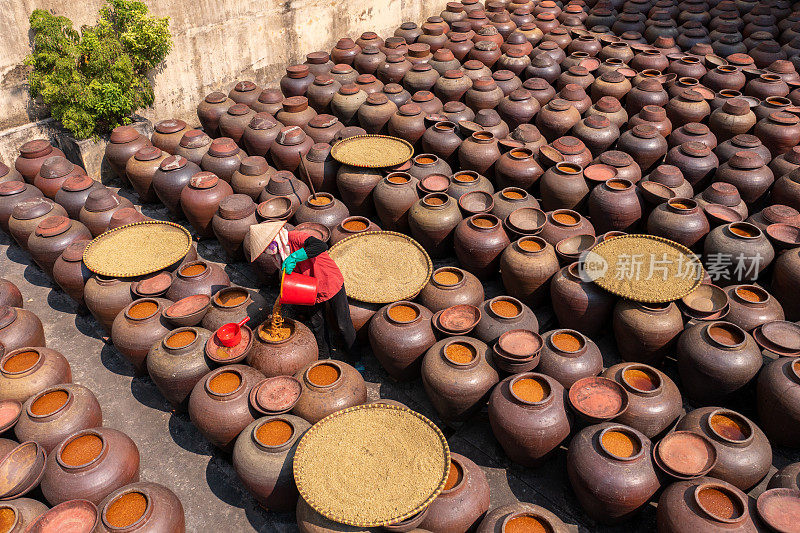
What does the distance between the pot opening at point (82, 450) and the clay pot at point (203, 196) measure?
4213mm

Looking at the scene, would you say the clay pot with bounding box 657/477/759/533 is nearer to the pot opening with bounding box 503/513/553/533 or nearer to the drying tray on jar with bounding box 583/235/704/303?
the pot opening with bounding box 503/513/553/533

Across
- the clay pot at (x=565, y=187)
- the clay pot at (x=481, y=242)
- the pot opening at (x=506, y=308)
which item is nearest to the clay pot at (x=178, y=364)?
the pot opening at (x=506, y=308)

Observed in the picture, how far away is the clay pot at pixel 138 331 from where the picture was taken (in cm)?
619

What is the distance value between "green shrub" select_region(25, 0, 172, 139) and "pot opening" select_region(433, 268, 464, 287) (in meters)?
7.37

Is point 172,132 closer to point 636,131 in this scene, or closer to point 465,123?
point 465,123

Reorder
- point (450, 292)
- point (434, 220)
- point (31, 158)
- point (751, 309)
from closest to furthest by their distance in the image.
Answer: point (751, 309)
point (450, 292)
point (434, 220)
point (31, 158)

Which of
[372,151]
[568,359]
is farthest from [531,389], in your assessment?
[372,151]

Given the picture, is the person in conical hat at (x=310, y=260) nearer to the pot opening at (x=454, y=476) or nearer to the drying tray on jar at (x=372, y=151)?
the pot opening at (x=454, y=476)

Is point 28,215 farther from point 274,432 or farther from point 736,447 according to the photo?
point 736,447

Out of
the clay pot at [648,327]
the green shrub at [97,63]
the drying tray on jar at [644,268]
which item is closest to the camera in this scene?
the clay pot at [648,327]

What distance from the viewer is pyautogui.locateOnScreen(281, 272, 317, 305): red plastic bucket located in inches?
225

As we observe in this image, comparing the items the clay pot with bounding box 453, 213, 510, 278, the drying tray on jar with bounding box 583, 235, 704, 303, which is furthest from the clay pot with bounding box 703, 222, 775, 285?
the clay pot with bounding box 453, 213, 510, 278

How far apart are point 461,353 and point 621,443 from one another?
1.73m

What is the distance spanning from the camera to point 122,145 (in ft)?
32.2
